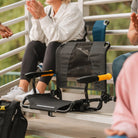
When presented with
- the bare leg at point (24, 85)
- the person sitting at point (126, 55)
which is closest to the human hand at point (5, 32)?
the bare leg at point (24, 85)

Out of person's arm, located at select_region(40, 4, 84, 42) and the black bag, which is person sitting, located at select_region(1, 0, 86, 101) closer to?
person's arm, located at select_region(40, 4, 84, 42)

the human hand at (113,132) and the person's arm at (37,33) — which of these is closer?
the human hand at (113,132)

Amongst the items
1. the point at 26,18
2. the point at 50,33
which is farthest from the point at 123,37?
the point at 50,33

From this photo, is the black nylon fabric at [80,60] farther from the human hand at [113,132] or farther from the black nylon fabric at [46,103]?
the human hand at [113,132]

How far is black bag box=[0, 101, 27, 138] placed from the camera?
7.21ft

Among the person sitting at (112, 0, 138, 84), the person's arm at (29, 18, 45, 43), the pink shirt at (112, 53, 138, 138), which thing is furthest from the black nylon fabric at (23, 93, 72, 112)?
the pink shirt at (112, 53, 138, 138)

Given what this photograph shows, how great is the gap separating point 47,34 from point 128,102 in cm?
165

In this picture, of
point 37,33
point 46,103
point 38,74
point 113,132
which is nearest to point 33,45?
point 37,33

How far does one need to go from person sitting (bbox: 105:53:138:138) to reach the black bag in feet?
4.25

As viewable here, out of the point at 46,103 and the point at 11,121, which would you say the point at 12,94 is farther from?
the point at 46,103

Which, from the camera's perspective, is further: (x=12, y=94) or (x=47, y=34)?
(x=47, y=34)

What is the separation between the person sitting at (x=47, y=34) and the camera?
253cm

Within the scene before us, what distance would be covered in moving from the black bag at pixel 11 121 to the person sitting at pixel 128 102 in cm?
129

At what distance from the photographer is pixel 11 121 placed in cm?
223
